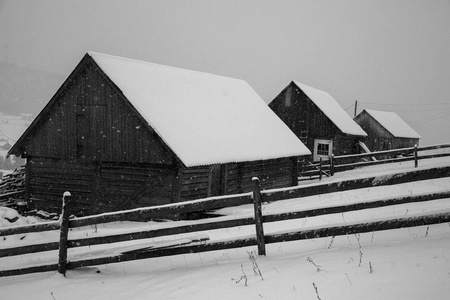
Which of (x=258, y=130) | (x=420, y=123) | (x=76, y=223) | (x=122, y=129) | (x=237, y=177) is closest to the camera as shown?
(x=76, y=223)

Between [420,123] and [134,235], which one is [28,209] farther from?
[420,123]

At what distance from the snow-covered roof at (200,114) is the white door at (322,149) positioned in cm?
746

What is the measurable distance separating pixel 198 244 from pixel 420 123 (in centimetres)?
17154

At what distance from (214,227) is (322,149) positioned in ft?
78.2

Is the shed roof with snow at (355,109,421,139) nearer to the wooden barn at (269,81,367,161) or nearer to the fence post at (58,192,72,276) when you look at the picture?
the wooden barn at (269,81,367,161)

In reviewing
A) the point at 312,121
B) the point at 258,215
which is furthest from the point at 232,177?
the point at 312,121

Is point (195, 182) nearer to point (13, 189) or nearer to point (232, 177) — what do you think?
point (232, 177)

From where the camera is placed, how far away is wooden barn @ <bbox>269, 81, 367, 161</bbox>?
27.7m

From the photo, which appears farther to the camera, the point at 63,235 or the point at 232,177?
the point at 232,177

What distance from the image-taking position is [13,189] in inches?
766

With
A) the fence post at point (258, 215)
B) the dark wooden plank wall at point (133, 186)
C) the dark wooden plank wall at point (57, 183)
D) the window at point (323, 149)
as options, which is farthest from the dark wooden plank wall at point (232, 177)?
the fence post at point (258, 215)

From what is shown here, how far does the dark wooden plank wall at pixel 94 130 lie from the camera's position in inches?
544

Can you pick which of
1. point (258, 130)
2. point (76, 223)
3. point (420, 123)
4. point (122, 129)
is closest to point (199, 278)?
point (76, 223)

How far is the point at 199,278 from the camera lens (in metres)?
5.09
